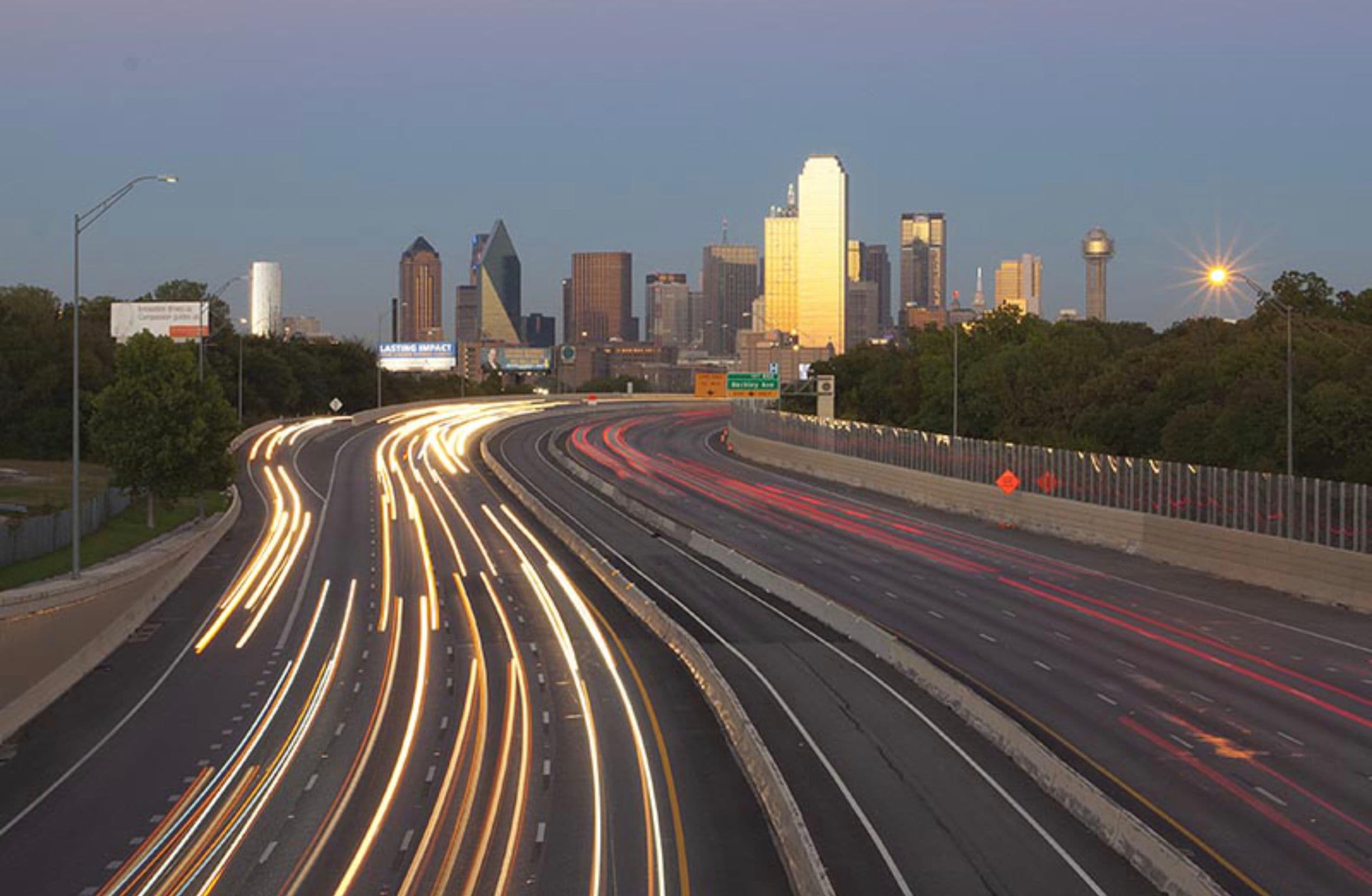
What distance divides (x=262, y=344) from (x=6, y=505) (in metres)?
109

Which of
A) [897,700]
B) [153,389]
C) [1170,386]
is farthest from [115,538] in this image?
[1170,386]

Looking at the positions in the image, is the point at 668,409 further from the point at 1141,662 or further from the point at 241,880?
the point at 241,880

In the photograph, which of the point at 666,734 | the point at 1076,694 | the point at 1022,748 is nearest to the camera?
the point at 1022,748

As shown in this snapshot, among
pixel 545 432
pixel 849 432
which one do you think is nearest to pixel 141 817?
pixel 849 432

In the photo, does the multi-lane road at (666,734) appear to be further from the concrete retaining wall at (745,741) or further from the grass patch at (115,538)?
the grass patch at (115,538)

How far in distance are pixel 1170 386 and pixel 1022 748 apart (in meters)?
74.2

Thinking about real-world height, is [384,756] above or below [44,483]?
below

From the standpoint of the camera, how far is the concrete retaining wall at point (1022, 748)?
18516mm

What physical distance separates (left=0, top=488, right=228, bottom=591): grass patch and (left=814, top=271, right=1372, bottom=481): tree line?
3527cm

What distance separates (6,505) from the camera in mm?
56750

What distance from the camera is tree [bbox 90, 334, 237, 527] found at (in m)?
61.6

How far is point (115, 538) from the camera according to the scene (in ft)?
177

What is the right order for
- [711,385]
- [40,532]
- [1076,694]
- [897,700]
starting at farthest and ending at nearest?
[711,385], [40,532], [1076,694], [897,700]

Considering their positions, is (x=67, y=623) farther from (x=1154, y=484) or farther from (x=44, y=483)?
(x=44, y=483)
